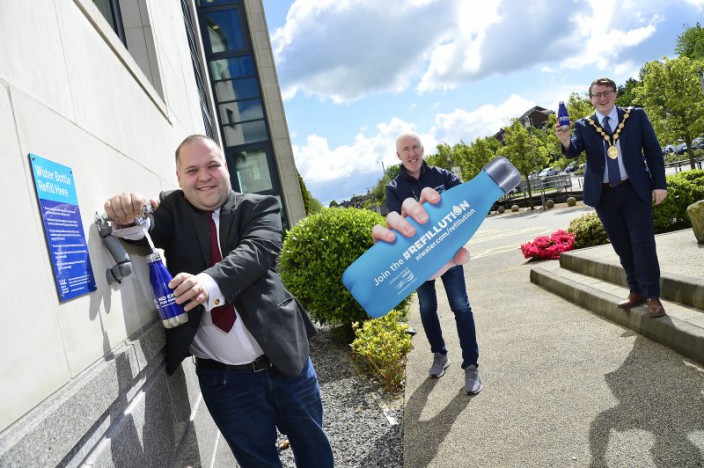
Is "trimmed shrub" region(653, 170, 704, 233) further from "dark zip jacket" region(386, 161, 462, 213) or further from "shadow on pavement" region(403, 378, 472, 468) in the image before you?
"shadow on pavement" region(403, 378, 472, 468)

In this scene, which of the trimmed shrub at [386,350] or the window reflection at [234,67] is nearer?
the trimmed shrub at [386,350]

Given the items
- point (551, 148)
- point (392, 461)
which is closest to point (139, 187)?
point (392, 461)

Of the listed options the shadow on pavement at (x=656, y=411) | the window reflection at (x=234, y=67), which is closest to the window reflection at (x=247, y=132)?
the window reflection at (x=234, y=67)

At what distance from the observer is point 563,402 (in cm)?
341

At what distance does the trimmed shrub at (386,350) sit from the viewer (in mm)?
4496

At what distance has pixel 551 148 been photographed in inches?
1570

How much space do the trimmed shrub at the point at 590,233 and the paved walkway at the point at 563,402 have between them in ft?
10.7

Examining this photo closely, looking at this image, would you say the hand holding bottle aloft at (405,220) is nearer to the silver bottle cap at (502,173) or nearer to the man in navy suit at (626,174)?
the silver bottle cap at (502,173)

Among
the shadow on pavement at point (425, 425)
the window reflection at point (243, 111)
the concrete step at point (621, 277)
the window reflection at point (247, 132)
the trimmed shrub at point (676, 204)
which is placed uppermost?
the window reflection at point (243, 111)

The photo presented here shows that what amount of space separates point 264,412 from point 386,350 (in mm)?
2488

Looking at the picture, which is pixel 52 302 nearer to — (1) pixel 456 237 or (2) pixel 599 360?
(1) pixel 456 237

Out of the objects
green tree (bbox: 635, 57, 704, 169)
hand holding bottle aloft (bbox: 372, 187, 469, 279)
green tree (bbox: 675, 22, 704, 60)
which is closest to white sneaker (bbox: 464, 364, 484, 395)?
hand holding bottle aloft (bbox: 372, 187, 469, 279)

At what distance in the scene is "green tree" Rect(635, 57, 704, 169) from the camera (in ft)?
76.6

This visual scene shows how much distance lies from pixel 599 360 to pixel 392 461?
1.98 metres
